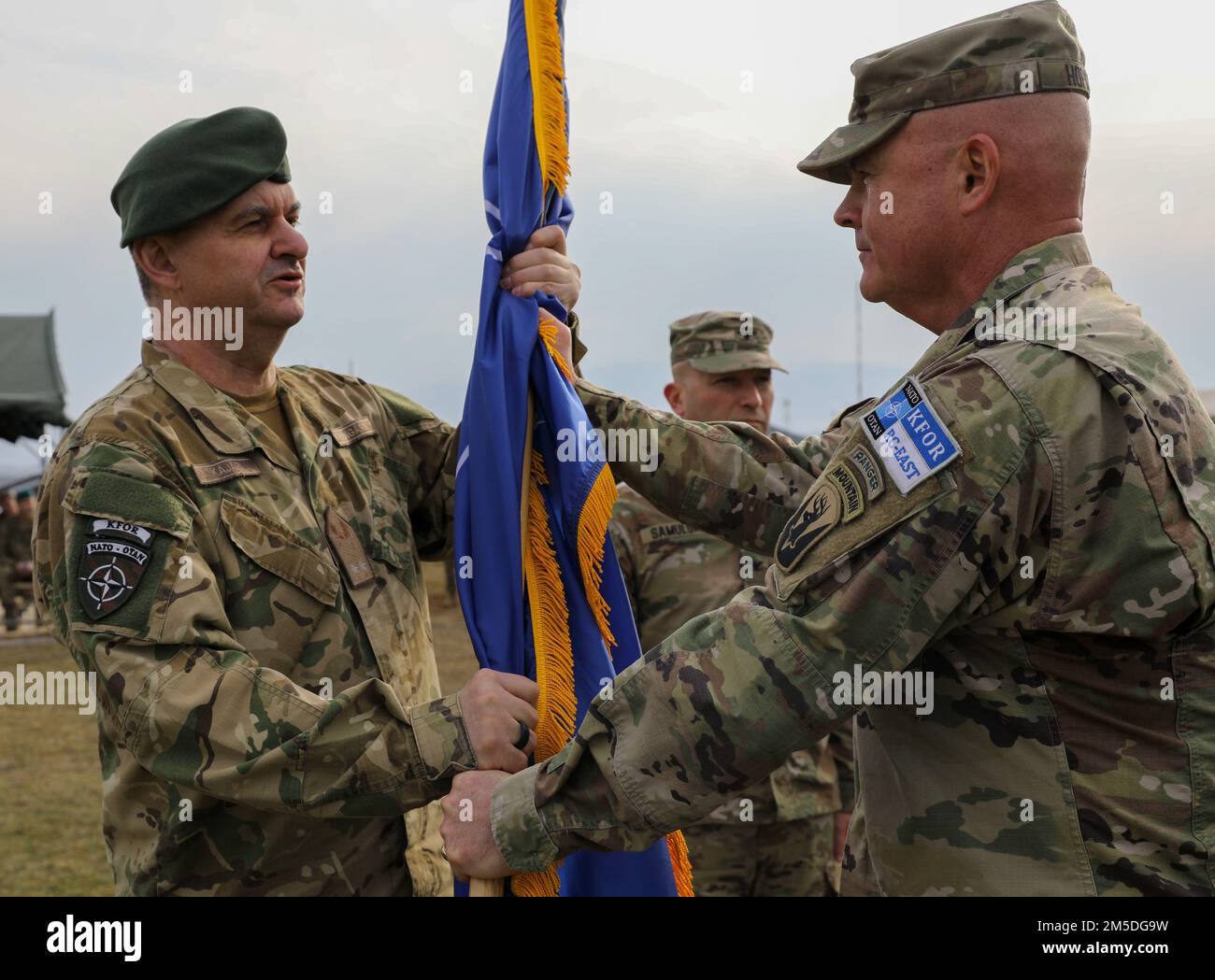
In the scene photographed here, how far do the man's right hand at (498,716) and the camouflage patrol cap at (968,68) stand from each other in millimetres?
1333

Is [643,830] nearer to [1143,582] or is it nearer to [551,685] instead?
[551,685]

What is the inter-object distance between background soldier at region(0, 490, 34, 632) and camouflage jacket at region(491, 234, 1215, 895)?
18007 millimetres

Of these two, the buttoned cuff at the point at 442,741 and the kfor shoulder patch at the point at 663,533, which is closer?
the buttoned cuff at the point at 442,741

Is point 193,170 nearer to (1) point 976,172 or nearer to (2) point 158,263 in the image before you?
(2) point 158,263

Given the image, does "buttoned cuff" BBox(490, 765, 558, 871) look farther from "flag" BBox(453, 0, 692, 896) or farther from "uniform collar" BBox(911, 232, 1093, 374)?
"uniform collar" BBox(911, 232, 1093, 374)

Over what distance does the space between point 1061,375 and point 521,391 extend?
4.26 ft

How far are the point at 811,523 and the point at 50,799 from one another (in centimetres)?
865

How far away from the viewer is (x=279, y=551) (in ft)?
9.40

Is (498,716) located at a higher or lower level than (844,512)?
lower

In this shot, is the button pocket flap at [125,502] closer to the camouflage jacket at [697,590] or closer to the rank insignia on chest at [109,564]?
the rank insignia on chest at [109,564]

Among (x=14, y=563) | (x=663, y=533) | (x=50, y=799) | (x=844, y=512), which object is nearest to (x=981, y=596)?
(x=844, y=512)

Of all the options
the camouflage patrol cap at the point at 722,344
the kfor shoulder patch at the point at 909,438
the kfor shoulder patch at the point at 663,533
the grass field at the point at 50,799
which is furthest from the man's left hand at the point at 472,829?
the grass field at the point at 50,799

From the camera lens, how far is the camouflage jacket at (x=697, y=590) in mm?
4805
